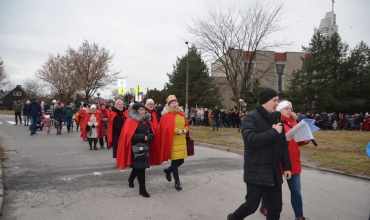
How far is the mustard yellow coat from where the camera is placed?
6.11m

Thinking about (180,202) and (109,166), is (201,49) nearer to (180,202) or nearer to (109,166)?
(109,166)

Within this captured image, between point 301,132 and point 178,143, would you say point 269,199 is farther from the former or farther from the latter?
point 178,143

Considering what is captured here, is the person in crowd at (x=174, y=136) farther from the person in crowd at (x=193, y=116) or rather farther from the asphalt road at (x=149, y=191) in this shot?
the person in crowd at (x=193, y=116)

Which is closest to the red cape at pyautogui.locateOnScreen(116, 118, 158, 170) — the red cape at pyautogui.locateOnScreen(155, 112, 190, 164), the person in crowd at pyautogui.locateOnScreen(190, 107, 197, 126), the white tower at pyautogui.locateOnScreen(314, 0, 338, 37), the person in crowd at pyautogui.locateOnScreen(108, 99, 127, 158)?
the red cape at pyautogui.locateOnScreen(155, 112, 190, 164)

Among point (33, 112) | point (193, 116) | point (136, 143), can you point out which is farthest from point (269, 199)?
point (193, 116)

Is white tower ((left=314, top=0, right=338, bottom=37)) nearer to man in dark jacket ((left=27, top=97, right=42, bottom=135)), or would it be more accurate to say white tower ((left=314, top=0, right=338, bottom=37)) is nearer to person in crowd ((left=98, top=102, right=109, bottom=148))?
man in dark jacket ((left=27, top=97, right=42, bottom=135))

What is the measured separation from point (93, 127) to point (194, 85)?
29892 mm

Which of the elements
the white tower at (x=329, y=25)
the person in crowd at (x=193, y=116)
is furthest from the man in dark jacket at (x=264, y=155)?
the white tower at (x=329, y=25)

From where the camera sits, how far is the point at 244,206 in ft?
11.5

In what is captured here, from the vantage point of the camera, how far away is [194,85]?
40562 millimetres

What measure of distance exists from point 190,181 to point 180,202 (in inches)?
59.6

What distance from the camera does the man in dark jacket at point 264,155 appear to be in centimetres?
333

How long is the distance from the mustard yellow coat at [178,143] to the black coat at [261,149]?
9.04 feet

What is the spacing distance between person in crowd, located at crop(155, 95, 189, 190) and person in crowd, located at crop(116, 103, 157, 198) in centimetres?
54
